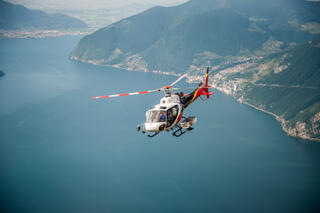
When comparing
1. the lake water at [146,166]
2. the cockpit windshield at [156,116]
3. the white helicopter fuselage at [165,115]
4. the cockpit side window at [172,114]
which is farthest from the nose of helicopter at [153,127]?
the lake water at [146,166]

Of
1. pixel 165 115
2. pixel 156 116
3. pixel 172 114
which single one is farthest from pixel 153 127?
pixel 172 114

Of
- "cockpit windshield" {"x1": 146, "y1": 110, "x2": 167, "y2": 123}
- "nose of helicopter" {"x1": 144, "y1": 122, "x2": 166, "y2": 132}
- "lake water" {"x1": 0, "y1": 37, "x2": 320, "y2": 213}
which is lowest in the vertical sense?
"lake water" {"x1": 0, "y1": 37, "x2": 320, "y2": 213}

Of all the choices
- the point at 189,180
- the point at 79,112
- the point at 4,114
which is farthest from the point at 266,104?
the point at 4,114

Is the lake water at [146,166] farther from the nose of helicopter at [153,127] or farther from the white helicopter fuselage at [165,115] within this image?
the nose of helicopter at [153,127]

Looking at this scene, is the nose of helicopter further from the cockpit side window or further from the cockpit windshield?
the cockpit side window

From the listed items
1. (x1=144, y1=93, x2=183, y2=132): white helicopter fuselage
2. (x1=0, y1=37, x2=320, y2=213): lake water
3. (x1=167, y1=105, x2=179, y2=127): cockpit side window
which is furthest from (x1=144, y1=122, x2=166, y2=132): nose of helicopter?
(x1=0, y1=37, x2=320, y2=213): lake water

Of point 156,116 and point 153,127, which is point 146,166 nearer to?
point 156,116

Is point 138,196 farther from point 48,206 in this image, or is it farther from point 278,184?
point 278,184

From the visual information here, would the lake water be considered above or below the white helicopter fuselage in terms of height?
below
